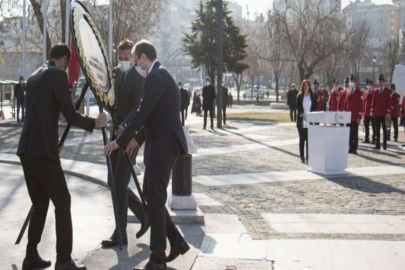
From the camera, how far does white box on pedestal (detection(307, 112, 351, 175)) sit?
1205cm

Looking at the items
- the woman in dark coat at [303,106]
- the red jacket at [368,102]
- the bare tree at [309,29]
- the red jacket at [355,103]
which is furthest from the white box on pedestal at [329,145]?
the bare tree at [309,29]

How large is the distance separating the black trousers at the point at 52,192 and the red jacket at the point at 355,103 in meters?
12.2

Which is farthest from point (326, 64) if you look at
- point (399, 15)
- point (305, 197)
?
point (399, 15)

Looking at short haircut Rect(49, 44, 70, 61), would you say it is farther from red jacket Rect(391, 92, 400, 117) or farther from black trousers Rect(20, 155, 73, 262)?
red jacket Rect(391, 92, 400, 117)

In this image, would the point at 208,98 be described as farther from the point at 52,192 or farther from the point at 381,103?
the point at 52,192

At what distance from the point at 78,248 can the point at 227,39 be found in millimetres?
43513

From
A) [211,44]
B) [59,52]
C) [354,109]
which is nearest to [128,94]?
[59,52]

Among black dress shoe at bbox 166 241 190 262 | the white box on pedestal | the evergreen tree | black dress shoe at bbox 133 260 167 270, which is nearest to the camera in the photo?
black dress shoe at bbox 133 260 167 270

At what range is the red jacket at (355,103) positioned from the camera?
54.2 feet

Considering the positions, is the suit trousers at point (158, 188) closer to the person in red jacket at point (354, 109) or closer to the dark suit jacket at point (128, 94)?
the dark suit jacket at point (128, 94)

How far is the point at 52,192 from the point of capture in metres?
5.33

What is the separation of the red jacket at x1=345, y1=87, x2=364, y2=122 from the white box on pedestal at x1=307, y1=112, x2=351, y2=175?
169 inches

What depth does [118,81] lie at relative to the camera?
21.3ft

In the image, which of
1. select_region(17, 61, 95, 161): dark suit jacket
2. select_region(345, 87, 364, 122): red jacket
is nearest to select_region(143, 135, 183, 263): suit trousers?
select_region(17, 61, 95, 161): dark suit jacket
